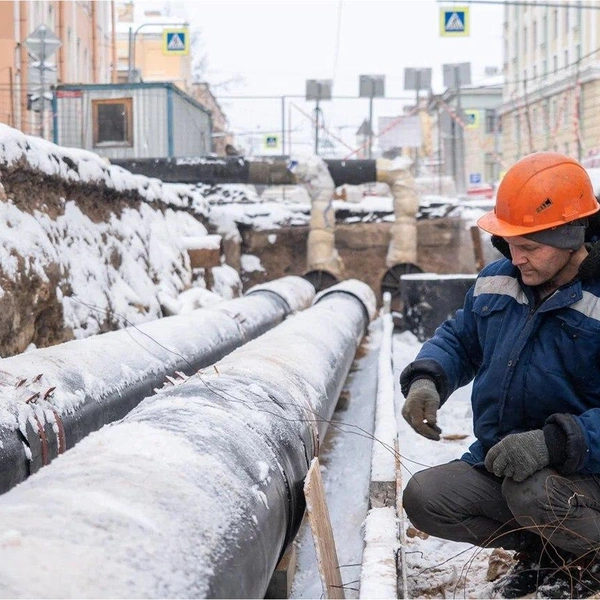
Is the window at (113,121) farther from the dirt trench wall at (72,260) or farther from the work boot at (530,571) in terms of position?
the work boot at (530,571)

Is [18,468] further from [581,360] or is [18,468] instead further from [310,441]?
[581,360]

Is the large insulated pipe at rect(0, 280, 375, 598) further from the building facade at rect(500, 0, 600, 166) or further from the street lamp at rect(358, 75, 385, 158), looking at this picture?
the building facade at rect(500, 0, 600, 166)

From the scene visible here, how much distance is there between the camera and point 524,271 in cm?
336

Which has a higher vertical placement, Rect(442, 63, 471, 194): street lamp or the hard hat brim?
Rect(442, 63, 471, 194): street lamp

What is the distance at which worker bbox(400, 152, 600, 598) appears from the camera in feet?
10.4

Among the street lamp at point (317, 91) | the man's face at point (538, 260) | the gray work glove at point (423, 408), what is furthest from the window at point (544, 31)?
the gray work glove at point (423, 408)

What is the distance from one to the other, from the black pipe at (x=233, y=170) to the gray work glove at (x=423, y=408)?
1174 centimetres

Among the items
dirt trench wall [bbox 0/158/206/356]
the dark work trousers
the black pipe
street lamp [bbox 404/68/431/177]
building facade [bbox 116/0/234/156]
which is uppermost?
building facade [bbox 116/0/234/156]

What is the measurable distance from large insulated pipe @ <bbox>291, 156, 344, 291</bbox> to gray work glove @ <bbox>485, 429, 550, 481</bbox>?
11797 millimetres

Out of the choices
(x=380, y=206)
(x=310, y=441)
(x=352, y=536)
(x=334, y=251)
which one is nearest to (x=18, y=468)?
(x=310, y=441)

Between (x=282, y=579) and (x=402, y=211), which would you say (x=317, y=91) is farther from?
(x=282, y=579)

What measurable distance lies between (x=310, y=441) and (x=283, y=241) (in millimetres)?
12485

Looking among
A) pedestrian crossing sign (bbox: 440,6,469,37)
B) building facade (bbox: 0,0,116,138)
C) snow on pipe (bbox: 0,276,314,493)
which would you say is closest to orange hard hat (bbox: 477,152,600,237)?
snow on pipe (bbox: 0,276,314,493)

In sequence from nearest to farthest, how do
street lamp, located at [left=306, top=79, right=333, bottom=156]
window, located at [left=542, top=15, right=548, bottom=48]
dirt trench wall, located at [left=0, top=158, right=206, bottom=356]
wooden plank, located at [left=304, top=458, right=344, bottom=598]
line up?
wooden plank, located at [left=304, top=458, right=344, bottom=598] < dirt trench wall, located at [left=0, top=158, right=206, bottom=356] < street lamp, located at [left=306, top=79, right=333, bottom=156] < window, located at [left=542, top=15, right=548, bottom=48]
